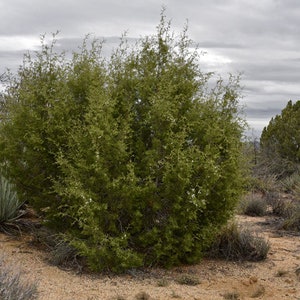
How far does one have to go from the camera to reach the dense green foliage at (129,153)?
7988mm

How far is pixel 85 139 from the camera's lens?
319 inches

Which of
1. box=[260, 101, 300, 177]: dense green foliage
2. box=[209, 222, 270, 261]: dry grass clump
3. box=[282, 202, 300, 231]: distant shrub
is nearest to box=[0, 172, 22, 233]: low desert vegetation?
box=[209, 222, 270, 261]: dry grass clump

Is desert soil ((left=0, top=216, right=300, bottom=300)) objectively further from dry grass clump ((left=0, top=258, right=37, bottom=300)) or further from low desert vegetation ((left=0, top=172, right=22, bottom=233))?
dry grass clump ((left=0, top=258, right=37, bottom=300))

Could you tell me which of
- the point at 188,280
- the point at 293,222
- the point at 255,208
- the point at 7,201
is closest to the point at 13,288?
the point at 188,280

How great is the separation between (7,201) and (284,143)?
1649 centimetres

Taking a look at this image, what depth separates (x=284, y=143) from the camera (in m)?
24.6

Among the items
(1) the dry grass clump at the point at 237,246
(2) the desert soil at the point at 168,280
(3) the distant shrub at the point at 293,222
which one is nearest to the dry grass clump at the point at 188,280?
(2) the desert soil at the point at 168,280

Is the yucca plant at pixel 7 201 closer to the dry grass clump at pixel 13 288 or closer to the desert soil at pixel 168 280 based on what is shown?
the desert soil at pixel 168 280

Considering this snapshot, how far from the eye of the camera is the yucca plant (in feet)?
33.6

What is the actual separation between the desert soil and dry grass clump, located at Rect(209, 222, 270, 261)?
0.60 feet

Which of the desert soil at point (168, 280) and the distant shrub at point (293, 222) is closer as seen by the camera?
the desert soil at point (168, 280)

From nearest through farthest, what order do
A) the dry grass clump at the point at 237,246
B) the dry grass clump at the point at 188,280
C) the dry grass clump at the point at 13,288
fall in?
the dry grass clump at the point at 13,288, the dry grass clump at the point at 188,280, the dry grass clump at the point at 237,246

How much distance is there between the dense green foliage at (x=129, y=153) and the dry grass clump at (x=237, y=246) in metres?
0.68

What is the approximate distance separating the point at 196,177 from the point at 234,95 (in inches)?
62.0
